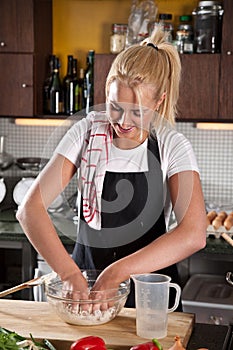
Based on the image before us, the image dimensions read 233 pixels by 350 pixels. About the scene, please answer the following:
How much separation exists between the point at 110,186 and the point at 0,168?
5.23ft

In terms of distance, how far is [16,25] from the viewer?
3.45m

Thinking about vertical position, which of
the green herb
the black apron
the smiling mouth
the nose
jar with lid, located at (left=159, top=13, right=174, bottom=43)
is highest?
jar with lid, located at (left=159, top=13, right=174, bottom=43)

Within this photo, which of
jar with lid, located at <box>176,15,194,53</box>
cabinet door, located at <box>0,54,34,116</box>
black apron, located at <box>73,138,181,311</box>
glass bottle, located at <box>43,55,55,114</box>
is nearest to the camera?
black apron, located at <box>73,138,181,311</box>

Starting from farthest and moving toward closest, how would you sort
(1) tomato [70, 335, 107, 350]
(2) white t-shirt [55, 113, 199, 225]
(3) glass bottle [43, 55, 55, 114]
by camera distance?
1. (3) glass bottle [43, 55, 55, 114]
2. (2) white t-shirt [55, 113, 199, 225]
3. (1) tomato [70, 335, 107, 350]

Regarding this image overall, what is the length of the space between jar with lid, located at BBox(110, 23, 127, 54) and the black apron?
53.8 inches

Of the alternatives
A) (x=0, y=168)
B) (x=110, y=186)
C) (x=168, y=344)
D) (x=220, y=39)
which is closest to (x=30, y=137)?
(x=0, y=168)

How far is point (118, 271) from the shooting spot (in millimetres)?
1858

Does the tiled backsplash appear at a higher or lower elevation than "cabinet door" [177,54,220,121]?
lower

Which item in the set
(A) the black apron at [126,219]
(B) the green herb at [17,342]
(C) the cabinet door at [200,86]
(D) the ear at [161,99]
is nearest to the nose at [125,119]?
(D) the ear at [161,99]

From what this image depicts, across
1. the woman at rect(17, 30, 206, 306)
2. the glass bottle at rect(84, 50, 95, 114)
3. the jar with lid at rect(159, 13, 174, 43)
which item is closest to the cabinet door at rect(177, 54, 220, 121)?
the jar with lid at rect(159, 13, 174, 43)

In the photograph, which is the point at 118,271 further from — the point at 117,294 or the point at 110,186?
the point at 110,186

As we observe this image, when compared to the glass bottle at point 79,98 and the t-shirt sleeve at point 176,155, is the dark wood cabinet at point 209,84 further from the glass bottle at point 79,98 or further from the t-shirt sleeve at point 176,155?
the t-shirt sleeve at point 176,155

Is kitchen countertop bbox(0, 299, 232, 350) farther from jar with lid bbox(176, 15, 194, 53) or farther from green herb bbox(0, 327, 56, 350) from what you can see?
jar with lid bbox(176, 15, 194, 53)

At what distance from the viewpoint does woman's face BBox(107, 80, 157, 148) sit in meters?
1.92
